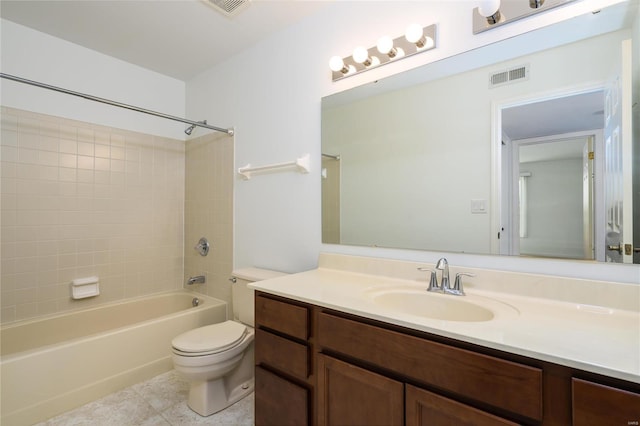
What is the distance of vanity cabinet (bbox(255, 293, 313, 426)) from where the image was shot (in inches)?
46.8

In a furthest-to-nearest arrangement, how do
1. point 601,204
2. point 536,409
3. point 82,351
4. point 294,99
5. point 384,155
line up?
point 294,99
point 82,351
point 384,155
point 601,204
point 536,409

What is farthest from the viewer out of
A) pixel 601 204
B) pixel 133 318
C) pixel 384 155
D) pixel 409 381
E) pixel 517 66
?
pixel 133 318

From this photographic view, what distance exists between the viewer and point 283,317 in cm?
127

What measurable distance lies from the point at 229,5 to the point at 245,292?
5.85 ft

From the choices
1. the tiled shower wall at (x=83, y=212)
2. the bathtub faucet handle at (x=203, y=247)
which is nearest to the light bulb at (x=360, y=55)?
the bathtub faucet handle at (x=203, y=247)

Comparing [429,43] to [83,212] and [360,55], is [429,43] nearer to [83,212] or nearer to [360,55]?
[360,55]

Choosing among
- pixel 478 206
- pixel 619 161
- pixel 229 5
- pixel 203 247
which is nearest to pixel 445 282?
pixel 478 206

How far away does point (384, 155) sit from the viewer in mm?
1583

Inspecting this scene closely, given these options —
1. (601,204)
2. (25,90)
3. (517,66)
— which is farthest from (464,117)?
(25,90)

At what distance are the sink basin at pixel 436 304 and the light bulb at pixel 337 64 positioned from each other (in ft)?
3.98

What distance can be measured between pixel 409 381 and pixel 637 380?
1.73 feet

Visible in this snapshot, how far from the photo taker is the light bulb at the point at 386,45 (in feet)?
4.81

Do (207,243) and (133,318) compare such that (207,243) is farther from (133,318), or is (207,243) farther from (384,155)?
(384,155)

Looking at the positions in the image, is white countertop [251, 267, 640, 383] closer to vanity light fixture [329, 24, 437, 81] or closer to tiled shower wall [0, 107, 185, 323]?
vanity light fixture [329, 24, 437, 81]
